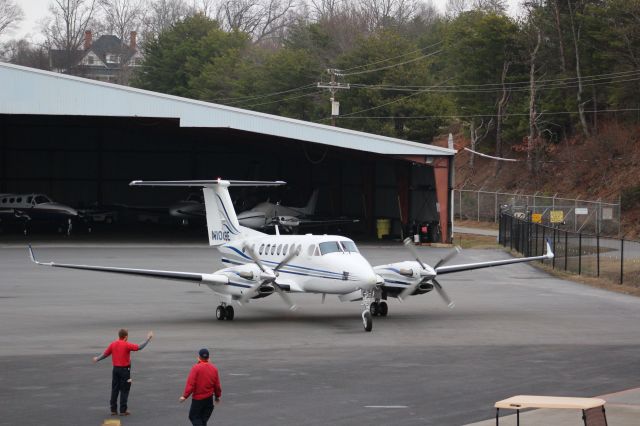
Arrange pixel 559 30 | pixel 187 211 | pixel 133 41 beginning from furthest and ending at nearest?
1. pixel 133 41
2. pixel 559 30
3. pixel 187 211

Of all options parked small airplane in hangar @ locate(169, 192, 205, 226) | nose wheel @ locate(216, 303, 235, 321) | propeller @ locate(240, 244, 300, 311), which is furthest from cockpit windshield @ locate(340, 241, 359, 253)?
parked small airplane in hangar @ locate(169, 192, 205, 226)

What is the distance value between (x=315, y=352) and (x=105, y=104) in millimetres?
32381

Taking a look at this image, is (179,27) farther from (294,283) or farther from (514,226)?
(294,283)

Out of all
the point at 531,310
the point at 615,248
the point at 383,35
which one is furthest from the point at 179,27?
the point at 531,310

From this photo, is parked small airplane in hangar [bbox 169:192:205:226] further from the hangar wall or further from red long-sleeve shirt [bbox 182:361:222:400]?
red long-sleeve shirt [bbox 182:361:222:400]

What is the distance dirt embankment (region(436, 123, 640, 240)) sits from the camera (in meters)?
64.4

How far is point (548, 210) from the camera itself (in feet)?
221

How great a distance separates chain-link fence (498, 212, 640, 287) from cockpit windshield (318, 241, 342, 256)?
41.7 ft

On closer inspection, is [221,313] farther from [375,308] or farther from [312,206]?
[312,206]

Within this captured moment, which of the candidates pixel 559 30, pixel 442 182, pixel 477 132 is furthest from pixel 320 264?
pixel 477 132

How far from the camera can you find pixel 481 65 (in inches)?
3356

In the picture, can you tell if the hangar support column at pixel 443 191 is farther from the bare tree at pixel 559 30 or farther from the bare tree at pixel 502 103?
the bare tree at pixel 502 103

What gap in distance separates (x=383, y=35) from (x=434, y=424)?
3343 inches

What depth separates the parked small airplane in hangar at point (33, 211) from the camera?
2532 inches
